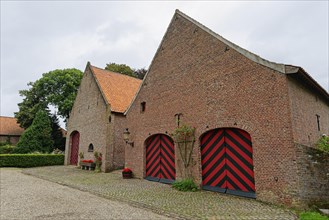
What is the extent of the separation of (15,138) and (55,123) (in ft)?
39.1

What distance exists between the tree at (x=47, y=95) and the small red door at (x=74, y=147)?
335 inches

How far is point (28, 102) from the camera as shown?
29547mm

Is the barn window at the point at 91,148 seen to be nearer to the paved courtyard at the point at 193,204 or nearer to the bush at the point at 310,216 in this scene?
the paved courtyard at the point at 193,204

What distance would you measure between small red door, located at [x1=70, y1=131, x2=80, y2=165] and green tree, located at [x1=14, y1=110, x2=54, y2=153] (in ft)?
19.8

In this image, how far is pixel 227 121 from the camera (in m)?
8.62

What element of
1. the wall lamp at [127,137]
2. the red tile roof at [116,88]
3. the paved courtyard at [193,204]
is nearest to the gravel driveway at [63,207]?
the paved courtyard at [193,204]

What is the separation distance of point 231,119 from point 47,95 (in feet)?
91.0

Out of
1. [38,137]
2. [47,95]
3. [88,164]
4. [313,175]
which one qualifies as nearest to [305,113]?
[313,175]

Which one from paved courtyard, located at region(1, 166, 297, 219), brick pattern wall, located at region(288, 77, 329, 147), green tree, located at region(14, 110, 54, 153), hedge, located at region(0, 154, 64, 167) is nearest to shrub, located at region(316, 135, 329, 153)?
brick pattern wall, located at region(288, 77, 329, 147)

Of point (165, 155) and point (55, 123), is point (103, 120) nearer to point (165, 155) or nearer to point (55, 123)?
point (165, 155)

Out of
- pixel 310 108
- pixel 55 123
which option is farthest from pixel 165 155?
pixel 55 123

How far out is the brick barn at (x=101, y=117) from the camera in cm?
1620

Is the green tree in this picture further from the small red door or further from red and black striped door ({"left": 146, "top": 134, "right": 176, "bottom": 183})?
red and black striped door ({"left": 146, "top": 134, "right": 176, "bottom": 183})

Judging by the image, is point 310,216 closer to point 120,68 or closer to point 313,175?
point 313,175
